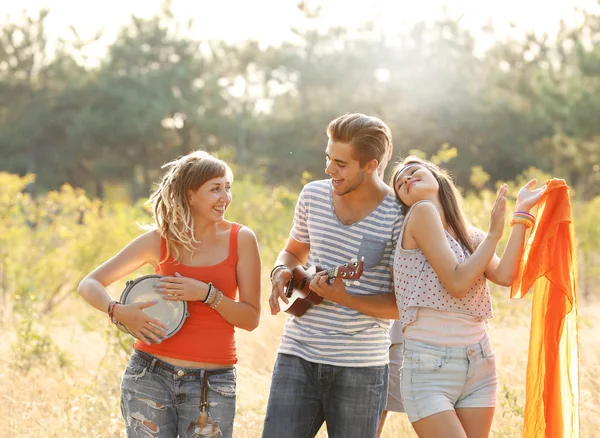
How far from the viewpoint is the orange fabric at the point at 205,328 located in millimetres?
3828

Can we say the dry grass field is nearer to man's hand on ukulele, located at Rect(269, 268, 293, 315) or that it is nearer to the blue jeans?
the blue jeans

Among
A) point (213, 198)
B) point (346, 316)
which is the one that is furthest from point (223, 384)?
point (213, 198)

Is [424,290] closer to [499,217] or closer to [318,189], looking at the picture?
[499,217]

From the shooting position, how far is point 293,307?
3918mm

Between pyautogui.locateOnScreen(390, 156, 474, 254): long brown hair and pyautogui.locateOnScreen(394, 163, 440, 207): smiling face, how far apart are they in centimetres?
3

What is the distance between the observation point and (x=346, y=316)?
380 cm

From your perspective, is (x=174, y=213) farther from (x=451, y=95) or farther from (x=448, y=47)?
(x=448, y=47)

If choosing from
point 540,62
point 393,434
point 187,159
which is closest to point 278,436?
point 187,159

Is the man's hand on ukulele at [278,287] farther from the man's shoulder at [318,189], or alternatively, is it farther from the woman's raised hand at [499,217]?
the woman's raised hand at [499,217]

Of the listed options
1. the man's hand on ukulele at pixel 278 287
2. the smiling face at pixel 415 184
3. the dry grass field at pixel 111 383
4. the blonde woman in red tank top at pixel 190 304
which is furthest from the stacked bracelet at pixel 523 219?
the dry grass field at pixel 111 383

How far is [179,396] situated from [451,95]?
33.8 metres

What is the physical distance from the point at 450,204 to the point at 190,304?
1.20 metres

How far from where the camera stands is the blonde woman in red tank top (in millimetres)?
3783

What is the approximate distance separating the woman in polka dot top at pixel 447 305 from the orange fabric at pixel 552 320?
145 mm
